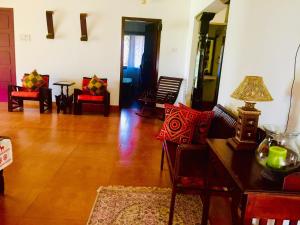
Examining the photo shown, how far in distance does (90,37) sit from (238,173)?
5.19m

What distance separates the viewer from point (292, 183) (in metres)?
1.10

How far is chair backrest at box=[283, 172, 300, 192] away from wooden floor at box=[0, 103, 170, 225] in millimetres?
1514

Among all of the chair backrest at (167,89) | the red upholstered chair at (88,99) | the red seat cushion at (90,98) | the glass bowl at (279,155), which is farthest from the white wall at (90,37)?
the glass bowl at (279,155)

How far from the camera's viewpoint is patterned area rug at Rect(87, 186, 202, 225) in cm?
207

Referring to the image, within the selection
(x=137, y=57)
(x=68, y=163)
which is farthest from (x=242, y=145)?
(x=137, y=57)

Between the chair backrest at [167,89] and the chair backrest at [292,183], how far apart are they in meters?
4.42

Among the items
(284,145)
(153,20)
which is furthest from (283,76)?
(153,20)

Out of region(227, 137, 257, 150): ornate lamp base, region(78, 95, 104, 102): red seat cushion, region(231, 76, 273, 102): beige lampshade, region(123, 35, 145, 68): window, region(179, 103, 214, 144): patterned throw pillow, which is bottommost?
region(78, 95, 104, 102): red seat cushion

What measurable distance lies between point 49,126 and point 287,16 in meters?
→ 3.83

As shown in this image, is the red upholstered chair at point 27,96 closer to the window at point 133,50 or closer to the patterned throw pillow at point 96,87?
the patterned throw pillow at point 96,87

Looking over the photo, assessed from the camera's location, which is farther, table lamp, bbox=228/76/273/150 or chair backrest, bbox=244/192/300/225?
table lamp, bbox=228/76/273/150

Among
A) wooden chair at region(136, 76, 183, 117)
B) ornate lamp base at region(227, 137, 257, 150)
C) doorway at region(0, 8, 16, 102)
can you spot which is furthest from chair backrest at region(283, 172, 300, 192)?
doorway at region(0, 8, 16, 102)

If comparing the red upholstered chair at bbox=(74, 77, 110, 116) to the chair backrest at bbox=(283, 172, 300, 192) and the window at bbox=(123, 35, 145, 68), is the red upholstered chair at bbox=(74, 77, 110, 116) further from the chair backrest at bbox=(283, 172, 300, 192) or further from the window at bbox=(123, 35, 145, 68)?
the chair backrest at bbox=(283, 172, 300, 192)

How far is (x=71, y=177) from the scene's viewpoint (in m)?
2.70
